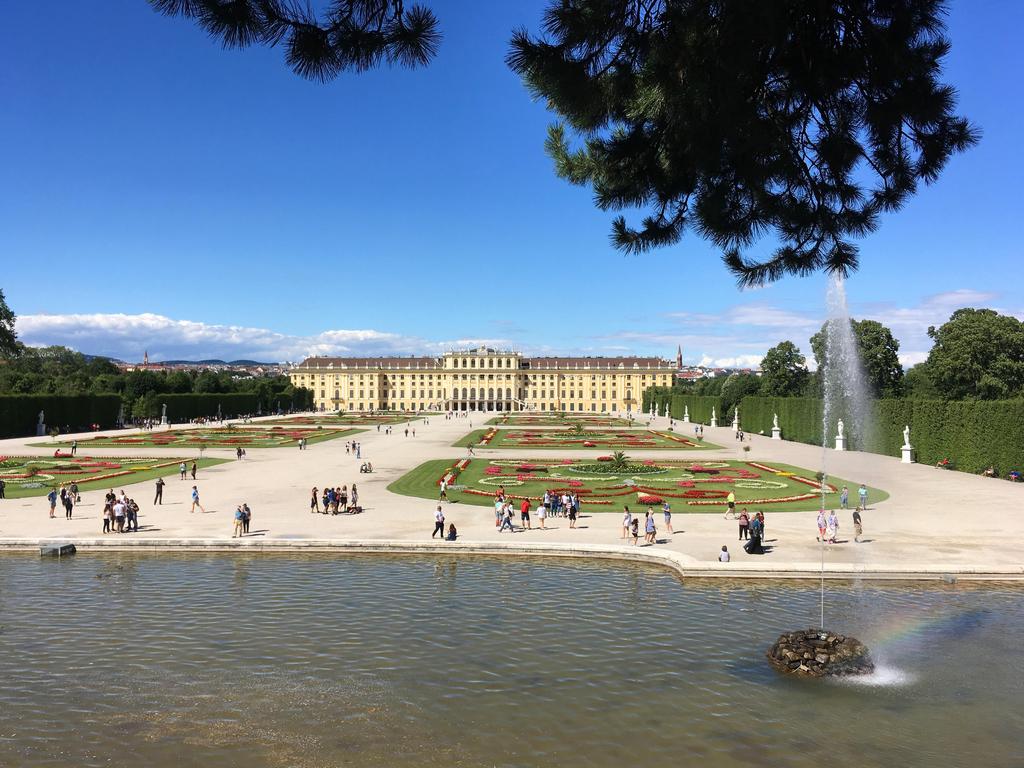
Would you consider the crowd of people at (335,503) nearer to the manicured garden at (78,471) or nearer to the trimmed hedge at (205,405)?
the manicured garden at (78,471)

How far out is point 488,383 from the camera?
563 ft

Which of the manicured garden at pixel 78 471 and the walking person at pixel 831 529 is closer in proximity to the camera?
the walking person at pixel 831 529

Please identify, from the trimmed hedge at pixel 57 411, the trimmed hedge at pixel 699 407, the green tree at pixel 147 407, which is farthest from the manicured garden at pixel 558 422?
the trimmed hedge at pixel 57 411

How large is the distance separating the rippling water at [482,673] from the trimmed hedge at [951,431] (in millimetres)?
21799

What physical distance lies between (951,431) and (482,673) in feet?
116

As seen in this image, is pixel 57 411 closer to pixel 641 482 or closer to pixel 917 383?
pixel 641 482

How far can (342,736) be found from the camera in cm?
898

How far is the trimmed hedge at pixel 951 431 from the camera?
3372cm

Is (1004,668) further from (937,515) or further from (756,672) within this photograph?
(937,515)

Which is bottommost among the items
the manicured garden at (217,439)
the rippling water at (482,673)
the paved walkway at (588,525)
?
the rippling water at (482,673)

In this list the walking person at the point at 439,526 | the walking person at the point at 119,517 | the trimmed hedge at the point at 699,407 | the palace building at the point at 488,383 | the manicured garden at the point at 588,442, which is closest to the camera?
the walking person at the point at 439,526

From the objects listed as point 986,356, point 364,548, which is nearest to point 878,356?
point 986,356

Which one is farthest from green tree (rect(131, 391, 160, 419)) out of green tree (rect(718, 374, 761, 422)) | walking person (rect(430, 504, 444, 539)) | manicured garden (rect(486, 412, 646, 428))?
walking person (rect(430, 504, 444, 539))

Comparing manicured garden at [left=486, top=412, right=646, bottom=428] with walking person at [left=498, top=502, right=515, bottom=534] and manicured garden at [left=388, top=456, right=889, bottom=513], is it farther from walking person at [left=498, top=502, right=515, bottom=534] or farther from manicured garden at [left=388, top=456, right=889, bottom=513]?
walking person at [left=498, top=502, right=515, bottom=534]
